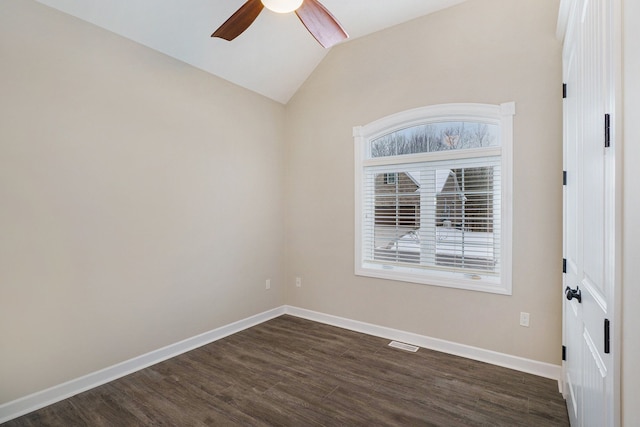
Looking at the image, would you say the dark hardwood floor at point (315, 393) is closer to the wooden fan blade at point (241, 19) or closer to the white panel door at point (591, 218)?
the white panel door at point (591, 218)

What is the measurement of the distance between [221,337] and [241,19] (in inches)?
120

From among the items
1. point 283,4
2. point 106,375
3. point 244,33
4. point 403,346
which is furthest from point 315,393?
point 244,33

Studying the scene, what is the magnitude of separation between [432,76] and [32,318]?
3.91 metres

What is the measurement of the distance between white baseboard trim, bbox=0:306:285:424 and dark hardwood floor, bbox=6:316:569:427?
0.07m

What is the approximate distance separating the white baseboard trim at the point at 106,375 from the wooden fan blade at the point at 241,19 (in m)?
2.80

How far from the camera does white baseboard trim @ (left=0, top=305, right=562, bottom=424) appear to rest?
7.41ft

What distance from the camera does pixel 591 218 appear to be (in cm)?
134

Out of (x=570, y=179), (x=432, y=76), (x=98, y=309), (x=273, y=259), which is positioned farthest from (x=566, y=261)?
(x=98, y=309)

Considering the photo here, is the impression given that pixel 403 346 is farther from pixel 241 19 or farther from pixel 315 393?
pixel 241 19

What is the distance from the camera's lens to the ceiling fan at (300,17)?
1965 mm

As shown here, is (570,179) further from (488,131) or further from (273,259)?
(273,259)

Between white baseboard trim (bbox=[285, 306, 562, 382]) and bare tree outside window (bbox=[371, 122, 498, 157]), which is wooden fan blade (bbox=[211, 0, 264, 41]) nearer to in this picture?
bare tree outside window (bbox=[371, 122, 498, 157])

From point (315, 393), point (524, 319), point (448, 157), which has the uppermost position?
point (448, 157)

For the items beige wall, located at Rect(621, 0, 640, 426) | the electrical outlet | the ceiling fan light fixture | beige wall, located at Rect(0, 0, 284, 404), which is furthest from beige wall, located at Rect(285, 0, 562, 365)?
beige wall, located at Rect(621, 0, 640, 426)
